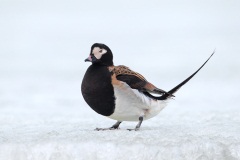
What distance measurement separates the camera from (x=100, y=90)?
20.2 feet

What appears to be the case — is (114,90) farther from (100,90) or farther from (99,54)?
(99,54)

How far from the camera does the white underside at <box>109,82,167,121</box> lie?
6.15 metres

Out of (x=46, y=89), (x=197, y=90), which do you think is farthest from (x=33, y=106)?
(x=197, y=90)

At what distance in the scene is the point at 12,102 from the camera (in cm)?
991

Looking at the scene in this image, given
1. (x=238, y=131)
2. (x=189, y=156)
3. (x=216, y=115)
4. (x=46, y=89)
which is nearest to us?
(x=189, y=156)

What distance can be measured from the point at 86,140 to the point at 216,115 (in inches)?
115

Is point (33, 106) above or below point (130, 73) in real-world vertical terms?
below

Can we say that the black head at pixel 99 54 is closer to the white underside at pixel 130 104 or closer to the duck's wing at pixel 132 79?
the duck's wing at pixel 132 79

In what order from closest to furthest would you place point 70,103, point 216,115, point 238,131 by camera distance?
1. point 238,131
2. point 216,115
3. point 70,103

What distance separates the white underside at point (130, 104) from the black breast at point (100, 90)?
5 cm

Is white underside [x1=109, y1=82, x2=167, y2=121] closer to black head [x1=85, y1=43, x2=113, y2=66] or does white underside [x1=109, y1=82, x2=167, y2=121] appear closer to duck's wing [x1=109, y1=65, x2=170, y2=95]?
duck's wing [x1=109, y1=65, x2=170, y2=95]

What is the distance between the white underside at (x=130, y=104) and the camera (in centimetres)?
615

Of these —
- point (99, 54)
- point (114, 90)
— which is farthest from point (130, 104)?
point (99, 54)

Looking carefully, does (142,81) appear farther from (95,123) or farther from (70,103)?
(70,103)
